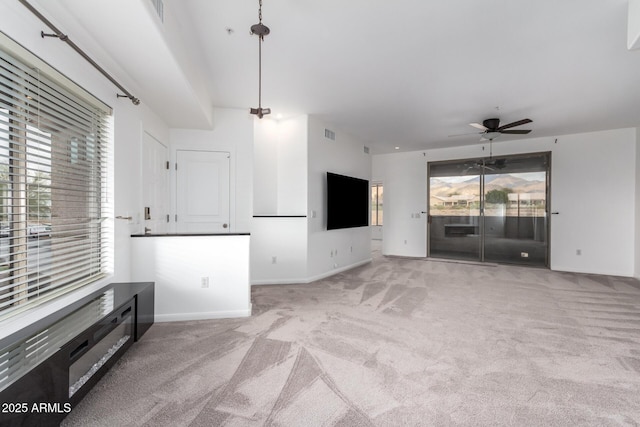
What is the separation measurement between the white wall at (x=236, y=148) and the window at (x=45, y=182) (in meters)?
2.08

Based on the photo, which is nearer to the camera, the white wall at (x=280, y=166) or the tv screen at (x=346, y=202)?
the white wall at (x=280, y=166)

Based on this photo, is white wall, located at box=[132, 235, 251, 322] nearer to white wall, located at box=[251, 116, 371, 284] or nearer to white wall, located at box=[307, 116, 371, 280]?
white wall, located at box=[251, 116, 371, 284]

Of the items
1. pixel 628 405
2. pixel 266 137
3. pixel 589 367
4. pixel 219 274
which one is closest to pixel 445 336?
pixel 589 367

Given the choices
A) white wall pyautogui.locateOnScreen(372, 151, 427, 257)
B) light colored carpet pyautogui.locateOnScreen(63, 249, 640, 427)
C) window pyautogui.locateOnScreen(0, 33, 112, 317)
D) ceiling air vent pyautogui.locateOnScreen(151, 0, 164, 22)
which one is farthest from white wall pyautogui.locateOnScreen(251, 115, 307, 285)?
white wall pyautogui.locateOnScreen(372, 151, 427, 257)

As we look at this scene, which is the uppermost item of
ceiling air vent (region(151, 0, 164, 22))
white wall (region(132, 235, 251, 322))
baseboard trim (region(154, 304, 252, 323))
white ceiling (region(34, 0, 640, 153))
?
white ceiling (region(34, 0, 640, 153))

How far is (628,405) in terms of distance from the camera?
1896mm

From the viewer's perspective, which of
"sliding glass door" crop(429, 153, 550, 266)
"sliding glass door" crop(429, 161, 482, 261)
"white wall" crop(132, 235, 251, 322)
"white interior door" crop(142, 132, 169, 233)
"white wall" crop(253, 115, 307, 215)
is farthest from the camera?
"sliding glass door" crop(429, 161, 482, 261)

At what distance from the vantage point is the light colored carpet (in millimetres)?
1794

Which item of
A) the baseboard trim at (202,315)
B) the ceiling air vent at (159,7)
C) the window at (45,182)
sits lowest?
the baseboard trim at (202,315)

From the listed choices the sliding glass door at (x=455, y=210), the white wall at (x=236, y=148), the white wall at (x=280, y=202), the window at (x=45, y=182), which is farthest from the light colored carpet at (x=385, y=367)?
the sliding glass door at (x=455, y=210)

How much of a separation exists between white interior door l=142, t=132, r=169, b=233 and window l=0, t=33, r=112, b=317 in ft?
3.11

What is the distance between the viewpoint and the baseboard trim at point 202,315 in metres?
3.23

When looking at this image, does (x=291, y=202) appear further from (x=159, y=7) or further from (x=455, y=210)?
(x=455, y=210)

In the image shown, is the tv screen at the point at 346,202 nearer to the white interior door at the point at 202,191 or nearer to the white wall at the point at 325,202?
the white wall at the point at 325,202
